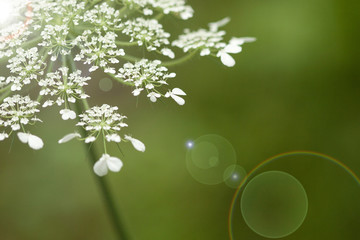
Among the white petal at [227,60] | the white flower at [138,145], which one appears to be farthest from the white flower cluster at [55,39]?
the white petal at [227,60]

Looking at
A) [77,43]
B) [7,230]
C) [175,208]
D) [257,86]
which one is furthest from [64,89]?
[257,86]

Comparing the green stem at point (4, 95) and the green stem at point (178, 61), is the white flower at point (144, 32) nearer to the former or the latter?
the green stem at point (178, 61)

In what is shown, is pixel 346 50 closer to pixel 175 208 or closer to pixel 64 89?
pixel 175 208

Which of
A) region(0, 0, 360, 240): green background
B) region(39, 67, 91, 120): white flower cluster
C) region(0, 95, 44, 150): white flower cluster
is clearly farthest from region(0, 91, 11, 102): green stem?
region(0, 0, 360, 240): green background

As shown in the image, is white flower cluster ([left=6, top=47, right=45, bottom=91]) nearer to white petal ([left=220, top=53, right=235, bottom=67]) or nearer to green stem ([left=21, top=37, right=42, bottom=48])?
green stem ([left=21, top=37, right=42, bottom=48])

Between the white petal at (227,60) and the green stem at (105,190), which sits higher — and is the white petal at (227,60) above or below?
above

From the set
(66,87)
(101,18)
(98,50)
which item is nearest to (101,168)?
(66,87)
